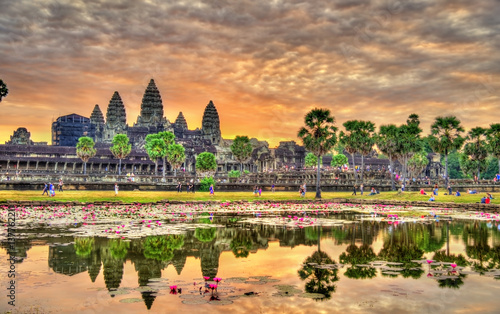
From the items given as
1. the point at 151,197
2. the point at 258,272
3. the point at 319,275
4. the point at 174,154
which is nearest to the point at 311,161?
the point at 174,154

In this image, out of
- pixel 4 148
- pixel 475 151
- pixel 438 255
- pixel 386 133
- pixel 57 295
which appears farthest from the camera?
pixel 4 148

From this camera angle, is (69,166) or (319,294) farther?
(69,166)

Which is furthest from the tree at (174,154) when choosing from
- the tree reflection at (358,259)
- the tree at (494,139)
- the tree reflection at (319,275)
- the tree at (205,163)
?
the tree reflection at (319,275)

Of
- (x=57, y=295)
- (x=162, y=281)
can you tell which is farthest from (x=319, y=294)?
(x=57, y=295)

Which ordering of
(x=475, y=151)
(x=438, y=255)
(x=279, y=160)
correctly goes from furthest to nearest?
1. (x=279, y=160)
2. (x=475, y=151)
3. (x=438, y=255)

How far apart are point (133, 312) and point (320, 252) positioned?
867 centimetres

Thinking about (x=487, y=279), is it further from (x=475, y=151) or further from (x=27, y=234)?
(x=475, y=151)

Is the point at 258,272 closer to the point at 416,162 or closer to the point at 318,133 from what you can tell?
the point at 318,133

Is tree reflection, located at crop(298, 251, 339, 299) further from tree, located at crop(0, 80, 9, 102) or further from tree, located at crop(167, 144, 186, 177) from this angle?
tree, located at crop(167, 144, 186, 177)

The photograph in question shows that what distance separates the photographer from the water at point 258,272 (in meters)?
10.1

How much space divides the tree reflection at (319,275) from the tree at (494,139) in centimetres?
A: 7337

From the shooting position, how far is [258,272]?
13477 millimetres

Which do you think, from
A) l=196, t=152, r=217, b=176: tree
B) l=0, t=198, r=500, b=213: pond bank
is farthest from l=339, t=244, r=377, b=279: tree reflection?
l=196, t=152, r=217, b=176: tree

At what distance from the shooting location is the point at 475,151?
8769 centimetres
